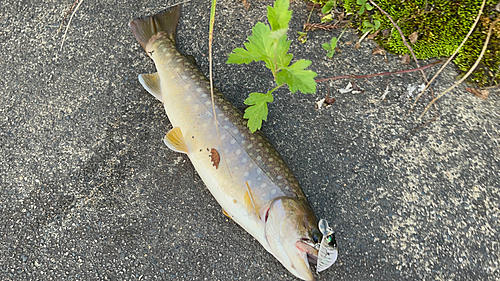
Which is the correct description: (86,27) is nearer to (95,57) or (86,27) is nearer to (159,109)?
(95,57)

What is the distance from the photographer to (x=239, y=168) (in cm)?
267

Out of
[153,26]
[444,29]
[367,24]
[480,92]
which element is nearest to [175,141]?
[153,26]

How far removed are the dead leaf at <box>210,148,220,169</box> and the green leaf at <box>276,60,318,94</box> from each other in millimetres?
911

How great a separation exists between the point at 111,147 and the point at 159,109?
2.12ft

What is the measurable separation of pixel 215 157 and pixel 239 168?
0.83 feet

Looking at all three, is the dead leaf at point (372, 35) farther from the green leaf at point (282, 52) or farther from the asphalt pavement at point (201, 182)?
the green leaf at point (282, 52)

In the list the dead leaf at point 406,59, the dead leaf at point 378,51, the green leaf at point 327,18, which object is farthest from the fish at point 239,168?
the dead leaf at point 406,59

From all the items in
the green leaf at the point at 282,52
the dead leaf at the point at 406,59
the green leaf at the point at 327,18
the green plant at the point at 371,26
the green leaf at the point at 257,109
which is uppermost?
the green leaf at the point at 282,52

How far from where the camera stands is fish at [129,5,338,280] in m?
2.41

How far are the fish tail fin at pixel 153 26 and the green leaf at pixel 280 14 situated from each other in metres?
1.83

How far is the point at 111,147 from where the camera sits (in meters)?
3.23

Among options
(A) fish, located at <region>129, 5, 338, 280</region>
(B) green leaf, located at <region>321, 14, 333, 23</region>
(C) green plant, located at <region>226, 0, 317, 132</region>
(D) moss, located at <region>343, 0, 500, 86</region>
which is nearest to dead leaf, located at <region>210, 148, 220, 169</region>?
(A) fish, located at <region>129, 5, 338, 280</region>

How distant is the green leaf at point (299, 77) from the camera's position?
215 cm

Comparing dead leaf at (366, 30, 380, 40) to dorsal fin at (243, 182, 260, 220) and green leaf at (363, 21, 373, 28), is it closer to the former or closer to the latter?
green leaf at (363, 21, 373, 28)
